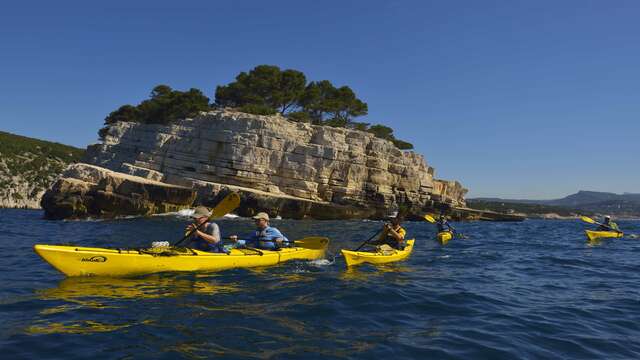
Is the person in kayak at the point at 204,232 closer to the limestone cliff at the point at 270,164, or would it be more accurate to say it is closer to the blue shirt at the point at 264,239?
the blue shirt at the point at 264,239

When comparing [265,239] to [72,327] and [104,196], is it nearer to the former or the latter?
[72,327]

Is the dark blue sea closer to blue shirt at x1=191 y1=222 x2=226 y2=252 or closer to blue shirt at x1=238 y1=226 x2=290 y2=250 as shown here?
blue shirt at x1=191 y1=222 x2=226 y2=252

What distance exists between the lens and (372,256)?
499 inches

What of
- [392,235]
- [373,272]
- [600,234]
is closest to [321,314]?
[373,272]

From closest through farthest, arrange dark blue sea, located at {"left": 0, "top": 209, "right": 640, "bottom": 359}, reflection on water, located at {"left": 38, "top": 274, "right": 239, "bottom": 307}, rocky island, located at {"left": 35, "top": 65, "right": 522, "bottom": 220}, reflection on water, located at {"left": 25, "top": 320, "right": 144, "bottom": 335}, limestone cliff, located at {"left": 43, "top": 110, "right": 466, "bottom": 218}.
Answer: dark blue sea, located at {"left": 0, "top": 209, "right": 640, "bottom": 359} → reflection on water, located at {"left": 25, "top": 320, "right": 144, "bottom": 335} → reflection on water, located at {"left": 38, "top": 274, "right": 239, "bottom": 307} → rocky island, located at {"left": 35, "top": 65, "right": 522, "bottom": 220} → limestone cliff, located at {"left": 43, "top": 110, "right": 466, "bottom": 218}

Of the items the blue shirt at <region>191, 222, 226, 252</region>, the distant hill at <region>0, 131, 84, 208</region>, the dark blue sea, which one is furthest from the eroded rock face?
the distant hill at <region>0, 131, 84, 208</region>

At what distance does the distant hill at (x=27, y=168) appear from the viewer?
2186 inches

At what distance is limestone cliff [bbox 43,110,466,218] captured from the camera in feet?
126

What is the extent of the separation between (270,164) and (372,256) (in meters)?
28.6

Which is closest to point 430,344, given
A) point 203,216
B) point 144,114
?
point 203,216

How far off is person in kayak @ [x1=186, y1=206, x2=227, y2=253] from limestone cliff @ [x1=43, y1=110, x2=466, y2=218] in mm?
24359

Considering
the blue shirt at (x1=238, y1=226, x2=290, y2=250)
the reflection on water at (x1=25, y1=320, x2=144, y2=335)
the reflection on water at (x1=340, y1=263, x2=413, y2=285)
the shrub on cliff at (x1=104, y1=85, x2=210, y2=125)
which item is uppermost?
the shrub on cliff at (x1=104, y1=85, x2=210, y2=125)

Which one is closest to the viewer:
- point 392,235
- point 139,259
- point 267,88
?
point 139,259

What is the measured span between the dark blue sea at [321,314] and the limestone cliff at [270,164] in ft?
84.8
